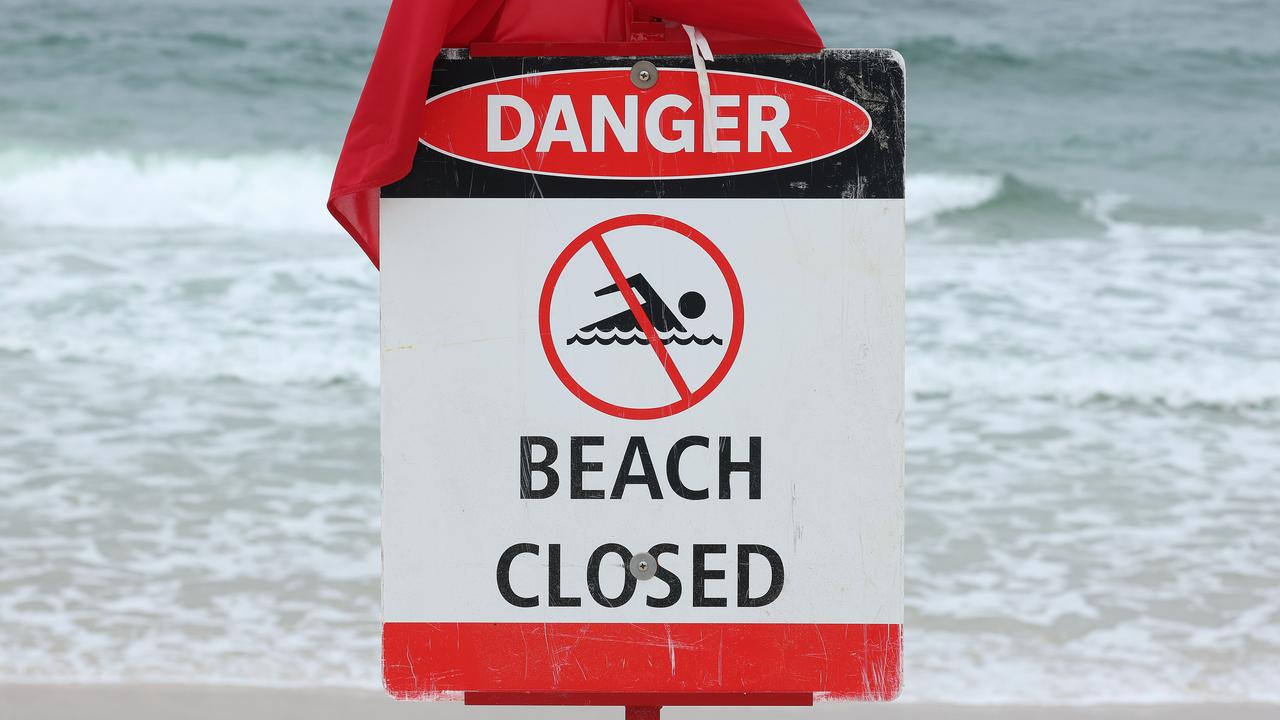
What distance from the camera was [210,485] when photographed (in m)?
5.21

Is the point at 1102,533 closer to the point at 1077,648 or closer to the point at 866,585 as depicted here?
the point at 1077,648

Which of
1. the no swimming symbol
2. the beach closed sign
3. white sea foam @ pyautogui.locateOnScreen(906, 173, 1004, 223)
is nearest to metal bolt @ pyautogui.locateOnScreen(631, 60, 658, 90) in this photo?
the beach closed sign

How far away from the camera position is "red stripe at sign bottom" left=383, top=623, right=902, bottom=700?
1553 millimetres

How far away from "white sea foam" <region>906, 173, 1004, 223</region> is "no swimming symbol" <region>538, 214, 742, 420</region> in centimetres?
1101

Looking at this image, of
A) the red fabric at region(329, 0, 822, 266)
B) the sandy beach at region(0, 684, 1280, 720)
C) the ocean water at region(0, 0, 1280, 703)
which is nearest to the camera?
the red fabric at region(329, 0, 822, 266)

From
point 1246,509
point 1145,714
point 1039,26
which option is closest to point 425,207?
point 1145,714

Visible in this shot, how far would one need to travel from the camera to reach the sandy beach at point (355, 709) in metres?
3.29

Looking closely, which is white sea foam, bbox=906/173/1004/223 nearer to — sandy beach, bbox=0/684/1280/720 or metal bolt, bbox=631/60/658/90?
sandy beach, bbox=0/684/1280/720

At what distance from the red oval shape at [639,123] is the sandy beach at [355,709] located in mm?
2047

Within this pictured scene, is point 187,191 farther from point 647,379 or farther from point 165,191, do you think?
point 647,379

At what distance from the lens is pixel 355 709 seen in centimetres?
333

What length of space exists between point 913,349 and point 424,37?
644 cm

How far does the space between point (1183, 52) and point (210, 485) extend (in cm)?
1406

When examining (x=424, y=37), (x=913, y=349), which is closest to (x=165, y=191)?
(x=913, y=349)
